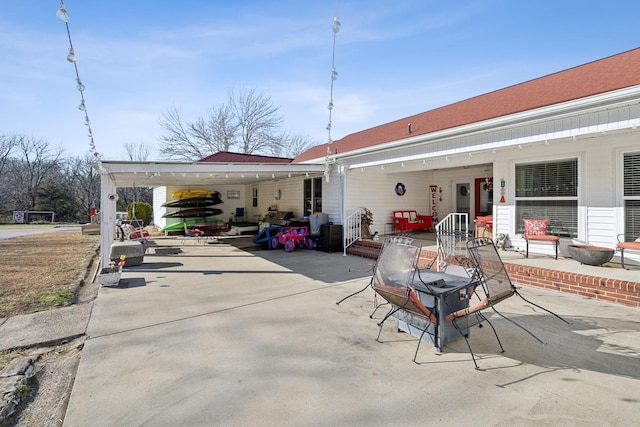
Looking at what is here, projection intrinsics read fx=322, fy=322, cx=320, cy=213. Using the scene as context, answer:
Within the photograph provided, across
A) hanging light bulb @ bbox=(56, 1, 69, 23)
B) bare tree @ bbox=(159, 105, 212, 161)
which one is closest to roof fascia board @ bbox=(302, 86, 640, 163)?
hanging light bulb @ bbox=(56, 1, 69, 23)

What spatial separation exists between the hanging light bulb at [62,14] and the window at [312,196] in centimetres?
793

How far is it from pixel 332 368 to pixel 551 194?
6544 mm

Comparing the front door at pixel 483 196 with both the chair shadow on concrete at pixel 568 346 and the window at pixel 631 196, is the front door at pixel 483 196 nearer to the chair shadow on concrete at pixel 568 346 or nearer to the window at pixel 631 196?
the window at pixel 631 196

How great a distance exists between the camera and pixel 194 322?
413cm

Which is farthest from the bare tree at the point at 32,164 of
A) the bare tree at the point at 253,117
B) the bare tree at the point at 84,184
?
the bare tree at the point at 253,117

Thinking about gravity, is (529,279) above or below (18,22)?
below

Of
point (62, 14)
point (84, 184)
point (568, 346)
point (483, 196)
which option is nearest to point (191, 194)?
point (62, 14)

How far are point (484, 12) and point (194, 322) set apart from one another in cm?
902

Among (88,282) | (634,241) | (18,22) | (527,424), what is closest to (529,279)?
(634,241)

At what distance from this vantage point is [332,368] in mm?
2930

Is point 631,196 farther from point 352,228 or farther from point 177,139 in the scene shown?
point 177,139

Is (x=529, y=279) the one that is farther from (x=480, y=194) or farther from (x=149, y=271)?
(x=149, y=271)

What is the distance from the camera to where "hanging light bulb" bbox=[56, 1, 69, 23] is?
171 inches

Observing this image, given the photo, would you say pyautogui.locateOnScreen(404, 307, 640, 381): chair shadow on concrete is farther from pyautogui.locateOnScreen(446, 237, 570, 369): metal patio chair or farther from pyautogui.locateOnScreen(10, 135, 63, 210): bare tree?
pyautogui.locateOnScreen(10, 135, 63, 210): bare tree
